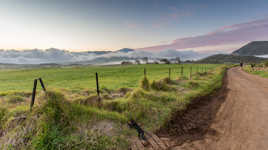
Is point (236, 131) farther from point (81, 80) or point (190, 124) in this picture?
point (81, 80)

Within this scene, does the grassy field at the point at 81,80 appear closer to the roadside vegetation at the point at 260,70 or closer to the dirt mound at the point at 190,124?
the dirt mound at the point at 190,124

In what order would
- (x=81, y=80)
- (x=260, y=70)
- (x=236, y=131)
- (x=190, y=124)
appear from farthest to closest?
(x=260, y=70) < (x=81, y=80) < (x=190, y=124) < (x=236, y=131)

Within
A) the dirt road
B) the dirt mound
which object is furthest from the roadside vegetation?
the dirt mound

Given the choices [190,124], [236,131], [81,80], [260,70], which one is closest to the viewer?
[236,131]

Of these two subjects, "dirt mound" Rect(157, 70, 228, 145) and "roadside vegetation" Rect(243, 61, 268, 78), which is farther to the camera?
"roadside vegetation" Rect(243, 61, 268, 78)

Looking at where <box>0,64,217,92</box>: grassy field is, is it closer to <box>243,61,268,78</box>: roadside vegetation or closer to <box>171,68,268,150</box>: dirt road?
<box>171,68,268,150</box>: dirt road

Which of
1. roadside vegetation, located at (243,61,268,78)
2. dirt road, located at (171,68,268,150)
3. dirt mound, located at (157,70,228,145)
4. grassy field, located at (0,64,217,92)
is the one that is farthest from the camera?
roadside vegetation, located at (243,61,268,78)

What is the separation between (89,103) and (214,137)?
555 cm

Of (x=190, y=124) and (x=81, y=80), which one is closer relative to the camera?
(x=190, y=124)

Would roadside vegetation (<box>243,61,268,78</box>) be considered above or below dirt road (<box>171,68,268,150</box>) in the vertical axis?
above

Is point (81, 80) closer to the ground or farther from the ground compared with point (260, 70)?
closer to the ground

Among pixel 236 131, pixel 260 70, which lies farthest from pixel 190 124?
pixel 260 70

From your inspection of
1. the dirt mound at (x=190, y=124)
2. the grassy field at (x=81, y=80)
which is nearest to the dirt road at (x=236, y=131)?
the dirt mound at (x=190, y=124)

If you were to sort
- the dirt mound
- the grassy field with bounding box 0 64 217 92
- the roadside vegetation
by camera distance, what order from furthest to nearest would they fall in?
1. the roadside vegetation
2. the grassy field with bounding box 0 64 217 92
3. the dirt mound
